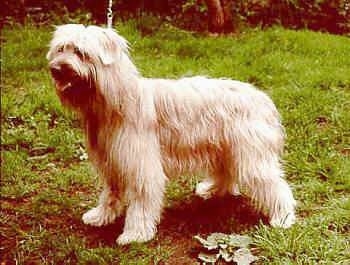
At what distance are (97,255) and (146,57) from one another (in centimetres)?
444

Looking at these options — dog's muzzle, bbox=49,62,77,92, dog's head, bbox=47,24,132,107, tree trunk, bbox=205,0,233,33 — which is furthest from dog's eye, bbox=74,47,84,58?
tree trunk, bbox=205,0,233,33

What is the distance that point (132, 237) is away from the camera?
486 centimetres

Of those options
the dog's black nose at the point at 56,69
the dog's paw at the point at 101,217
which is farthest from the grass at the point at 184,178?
the dog's black nose at the point at 56,69

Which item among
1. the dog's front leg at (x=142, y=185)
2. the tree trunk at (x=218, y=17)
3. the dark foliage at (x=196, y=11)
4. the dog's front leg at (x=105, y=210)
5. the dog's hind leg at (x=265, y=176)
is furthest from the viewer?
the dark foliage at (x=196, y=11)

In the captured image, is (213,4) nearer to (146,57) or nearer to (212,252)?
(146,57)

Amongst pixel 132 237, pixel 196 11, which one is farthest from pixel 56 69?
pixel 196 11

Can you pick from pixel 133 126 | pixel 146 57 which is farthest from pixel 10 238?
pixel 146 57

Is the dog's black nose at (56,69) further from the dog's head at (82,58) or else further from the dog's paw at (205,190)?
the dog's paw at (205,190)

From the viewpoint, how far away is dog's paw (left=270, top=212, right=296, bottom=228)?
16.2ft

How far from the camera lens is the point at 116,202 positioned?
16.9 ft

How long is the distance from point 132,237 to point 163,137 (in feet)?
2.33

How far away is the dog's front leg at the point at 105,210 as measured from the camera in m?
5.15

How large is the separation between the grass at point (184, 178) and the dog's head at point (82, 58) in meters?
1.10

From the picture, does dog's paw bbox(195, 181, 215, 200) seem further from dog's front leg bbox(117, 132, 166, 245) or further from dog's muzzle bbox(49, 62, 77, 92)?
dog's muzzle bbox(49, 62, 77, 92)
